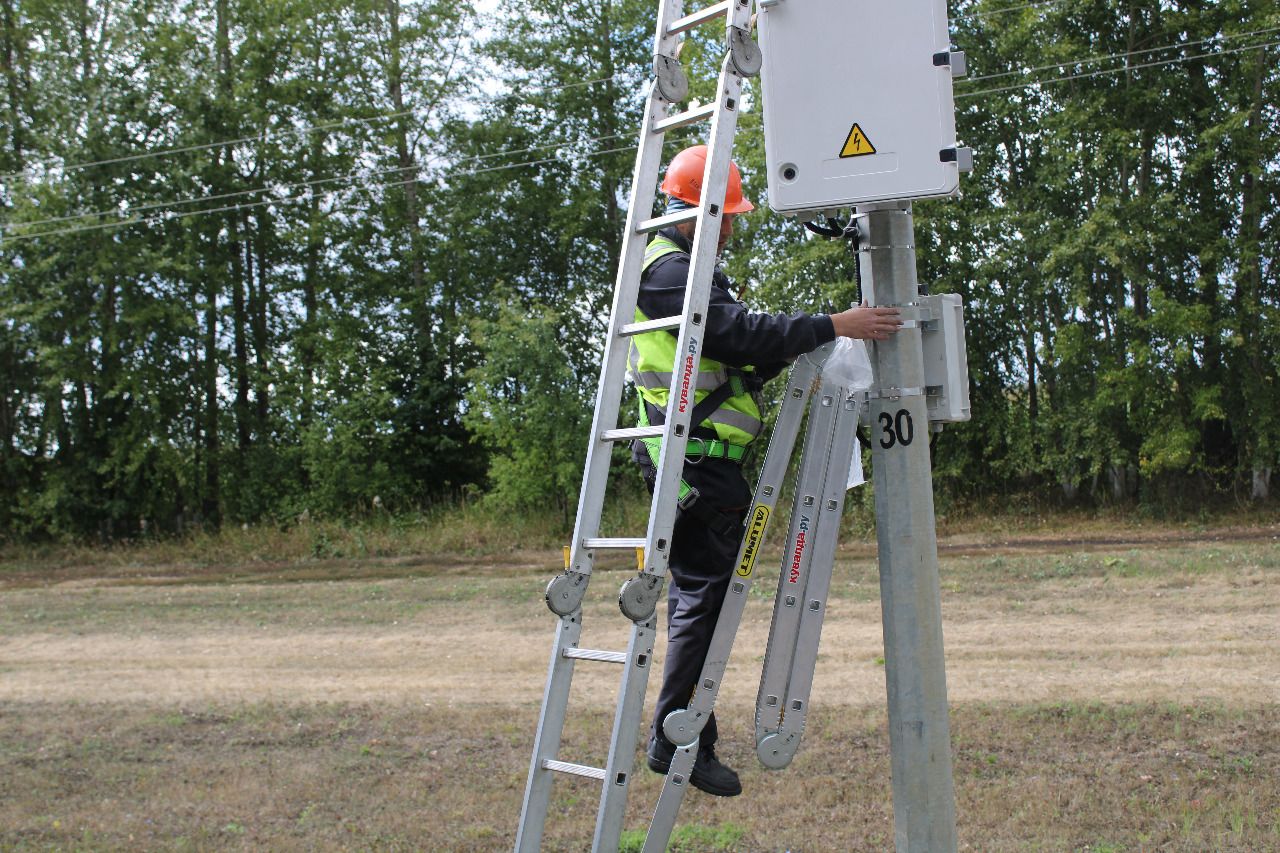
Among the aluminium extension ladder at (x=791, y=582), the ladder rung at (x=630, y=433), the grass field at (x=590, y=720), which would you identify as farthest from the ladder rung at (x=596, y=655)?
the grass field at (x=590, y=720)

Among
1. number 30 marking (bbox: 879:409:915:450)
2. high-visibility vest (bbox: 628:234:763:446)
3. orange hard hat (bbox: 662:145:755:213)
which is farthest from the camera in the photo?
orange hard hat (bbox: 662:145:755:213)

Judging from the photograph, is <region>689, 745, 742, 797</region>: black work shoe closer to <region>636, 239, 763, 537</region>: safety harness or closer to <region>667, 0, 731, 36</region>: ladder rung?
<region>636, 239, 763, 537</region>: safety harness

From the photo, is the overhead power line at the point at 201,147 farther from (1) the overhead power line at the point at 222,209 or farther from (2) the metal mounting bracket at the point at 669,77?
(2) the metal mounting bracket at the point at 669,77

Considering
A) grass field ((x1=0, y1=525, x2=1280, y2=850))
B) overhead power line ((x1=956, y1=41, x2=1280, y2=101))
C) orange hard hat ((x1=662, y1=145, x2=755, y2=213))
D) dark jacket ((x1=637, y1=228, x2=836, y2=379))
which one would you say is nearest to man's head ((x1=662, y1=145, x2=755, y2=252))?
orange hard hat ((x1=662, y1=145, x2=755, y2=213))

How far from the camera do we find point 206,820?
7.17m

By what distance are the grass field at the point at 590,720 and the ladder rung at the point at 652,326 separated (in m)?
3.05

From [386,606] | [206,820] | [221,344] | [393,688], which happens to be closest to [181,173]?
[221,344]

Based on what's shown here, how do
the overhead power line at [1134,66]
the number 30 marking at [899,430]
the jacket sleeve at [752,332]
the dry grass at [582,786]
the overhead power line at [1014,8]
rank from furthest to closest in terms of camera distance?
the overhead power line at [1014,8]
the overhead power line at [1134,66]
the dry grass at [582,786]
the jacket sleeve at [752,332]
the number 30 marking at [899,430]

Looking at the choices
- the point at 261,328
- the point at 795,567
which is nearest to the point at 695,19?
the point at 795,567

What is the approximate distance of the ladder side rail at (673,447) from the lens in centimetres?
410

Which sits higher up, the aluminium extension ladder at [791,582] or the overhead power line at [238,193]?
the overhead power line at [238,193]

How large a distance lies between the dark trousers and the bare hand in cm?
82

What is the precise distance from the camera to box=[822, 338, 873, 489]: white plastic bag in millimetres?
4406

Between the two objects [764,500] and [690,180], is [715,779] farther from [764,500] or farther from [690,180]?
[690,180]
